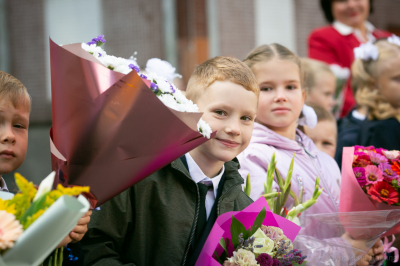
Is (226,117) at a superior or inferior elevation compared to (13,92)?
inferior

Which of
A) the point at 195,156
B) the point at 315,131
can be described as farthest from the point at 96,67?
the point at 315,131

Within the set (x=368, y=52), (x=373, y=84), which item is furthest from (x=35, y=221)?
(x=368, y=52)

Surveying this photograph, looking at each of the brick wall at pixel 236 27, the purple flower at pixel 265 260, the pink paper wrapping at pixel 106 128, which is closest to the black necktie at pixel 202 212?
the purple flower at pixel 265 260

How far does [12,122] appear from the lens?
6.66ft

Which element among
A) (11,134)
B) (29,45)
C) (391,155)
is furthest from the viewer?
(29,45)

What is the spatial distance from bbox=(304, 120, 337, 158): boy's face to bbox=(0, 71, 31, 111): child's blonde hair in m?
2.30

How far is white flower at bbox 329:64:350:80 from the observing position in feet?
16.9

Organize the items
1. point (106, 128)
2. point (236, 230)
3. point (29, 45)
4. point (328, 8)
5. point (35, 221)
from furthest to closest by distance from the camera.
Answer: point (29, 45)
point (328, 8)
point (236, 230)
point (106, 128)
point (35, 221)

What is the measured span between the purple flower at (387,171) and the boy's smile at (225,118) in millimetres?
875

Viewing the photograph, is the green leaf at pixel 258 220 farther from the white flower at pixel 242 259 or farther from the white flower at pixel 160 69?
the white flower at pixel 160 69

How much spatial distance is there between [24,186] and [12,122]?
851 millimetres

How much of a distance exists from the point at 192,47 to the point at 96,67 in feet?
22.5

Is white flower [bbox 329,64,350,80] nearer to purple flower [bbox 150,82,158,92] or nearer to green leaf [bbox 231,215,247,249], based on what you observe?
green leaf [bbox 231,215,247,249]

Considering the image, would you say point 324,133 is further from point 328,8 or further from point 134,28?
point 134,28
